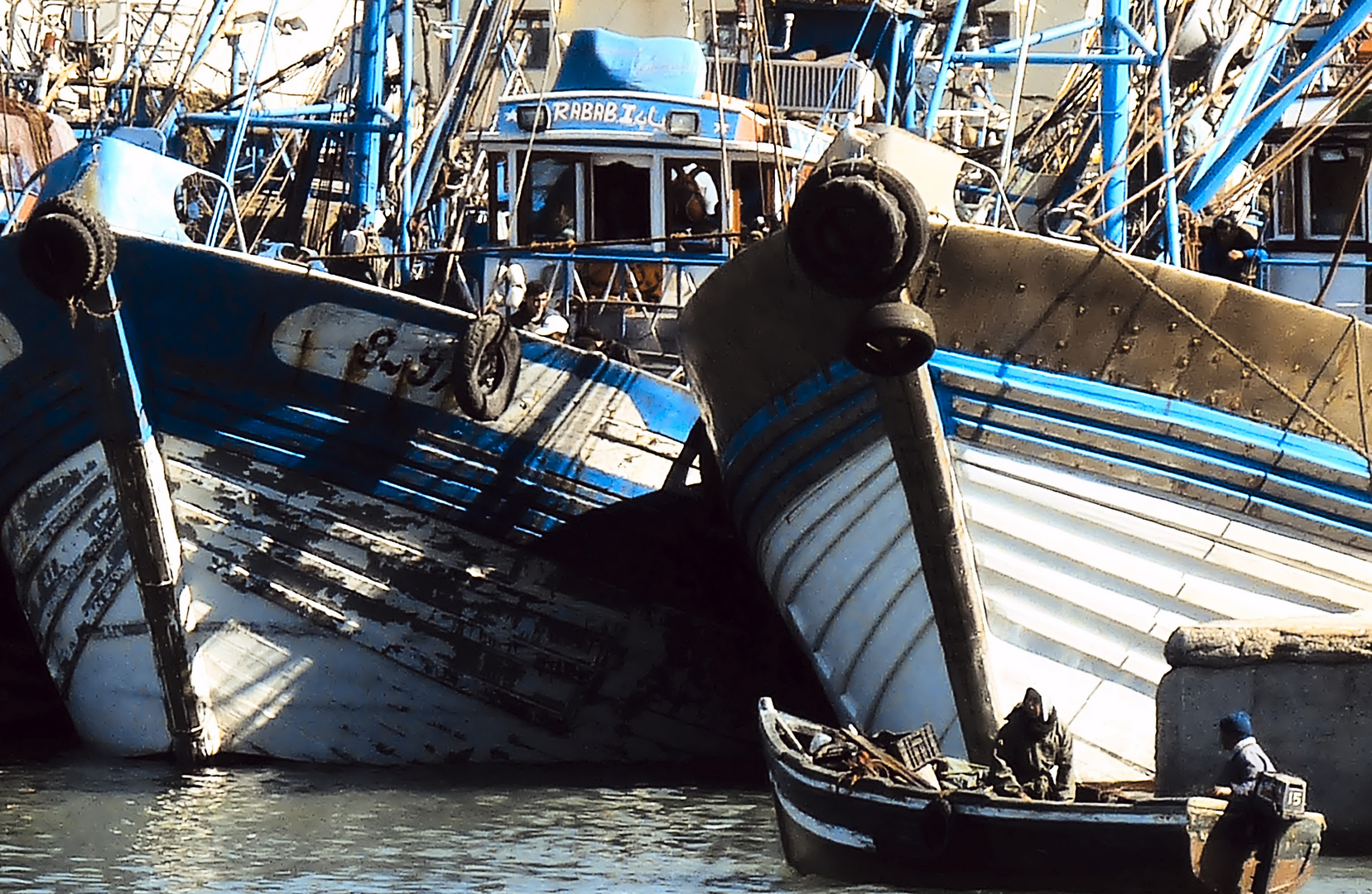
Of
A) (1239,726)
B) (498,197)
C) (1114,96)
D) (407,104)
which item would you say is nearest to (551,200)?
(498,197)

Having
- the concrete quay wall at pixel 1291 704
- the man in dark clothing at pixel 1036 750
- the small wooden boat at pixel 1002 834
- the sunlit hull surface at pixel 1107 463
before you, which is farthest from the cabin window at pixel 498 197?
the concrete quay wall at pixel 1291 704

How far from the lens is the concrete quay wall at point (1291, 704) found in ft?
34.3

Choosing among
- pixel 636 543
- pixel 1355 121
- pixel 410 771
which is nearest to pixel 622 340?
pixel 636 543

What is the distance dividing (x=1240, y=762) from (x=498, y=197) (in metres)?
9.73

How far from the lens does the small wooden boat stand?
30.0 feet

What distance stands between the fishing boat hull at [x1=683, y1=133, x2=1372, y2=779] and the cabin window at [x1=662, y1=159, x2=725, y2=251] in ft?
17.6

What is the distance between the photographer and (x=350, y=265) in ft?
61.9

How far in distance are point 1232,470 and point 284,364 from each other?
534cm

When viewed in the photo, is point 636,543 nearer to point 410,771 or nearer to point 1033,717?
point 410,771

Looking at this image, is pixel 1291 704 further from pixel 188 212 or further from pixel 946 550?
pixel 188 212

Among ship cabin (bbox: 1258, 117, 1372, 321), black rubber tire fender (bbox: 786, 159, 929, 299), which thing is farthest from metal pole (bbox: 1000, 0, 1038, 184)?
ship cabin (bbox: 1258, 117, 1372, 321)

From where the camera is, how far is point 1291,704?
1053 centimetres

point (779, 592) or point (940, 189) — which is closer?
point (940, 189)

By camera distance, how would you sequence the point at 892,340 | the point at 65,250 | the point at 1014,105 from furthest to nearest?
1. the point at 1014,105
2. the point at 65,250
3. the point at 892,340
